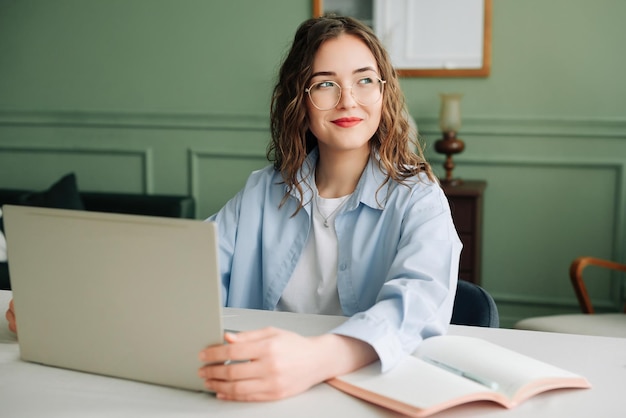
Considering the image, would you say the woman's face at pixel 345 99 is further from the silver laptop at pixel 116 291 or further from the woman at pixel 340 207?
the silver laptop at pixel 116 291

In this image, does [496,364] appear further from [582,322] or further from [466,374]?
[582,322]

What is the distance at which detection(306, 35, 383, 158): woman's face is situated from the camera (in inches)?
63.0

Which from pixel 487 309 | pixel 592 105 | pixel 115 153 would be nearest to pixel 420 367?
pixel 487 309

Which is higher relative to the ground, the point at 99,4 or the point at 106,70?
the point at 99,4

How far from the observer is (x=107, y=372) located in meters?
1.21

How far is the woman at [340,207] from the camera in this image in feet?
4.77

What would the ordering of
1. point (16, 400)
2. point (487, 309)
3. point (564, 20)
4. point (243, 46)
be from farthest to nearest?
point (243, 46), point (564, 20), point (487, 309), point (16, 400)

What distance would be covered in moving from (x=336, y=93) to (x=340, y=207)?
0.85ft

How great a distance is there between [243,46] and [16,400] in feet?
10.1

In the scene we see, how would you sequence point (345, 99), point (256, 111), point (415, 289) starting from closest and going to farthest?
point (415, 289) < point (345, 99) < point (256, 111)

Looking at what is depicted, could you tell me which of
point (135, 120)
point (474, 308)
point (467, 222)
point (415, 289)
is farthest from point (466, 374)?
point (135, 120)

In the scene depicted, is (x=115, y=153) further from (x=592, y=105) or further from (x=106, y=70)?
(x=592, y=105)

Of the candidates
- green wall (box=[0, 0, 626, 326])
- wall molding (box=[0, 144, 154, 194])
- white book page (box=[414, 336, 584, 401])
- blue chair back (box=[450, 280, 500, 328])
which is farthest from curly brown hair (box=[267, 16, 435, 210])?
wall molding (box=[0, 144, 154, 194])

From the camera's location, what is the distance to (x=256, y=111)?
401 cm
